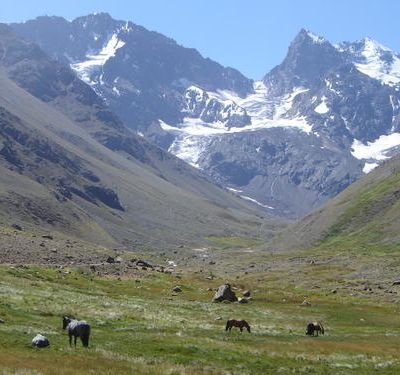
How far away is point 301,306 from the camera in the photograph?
295 ft

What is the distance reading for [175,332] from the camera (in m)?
53.1

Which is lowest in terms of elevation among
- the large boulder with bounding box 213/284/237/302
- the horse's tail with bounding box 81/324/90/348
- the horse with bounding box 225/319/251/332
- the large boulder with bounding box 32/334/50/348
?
the large boulder with bounding box 213/284/237/302

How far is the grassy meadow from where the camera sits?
37.3 meters

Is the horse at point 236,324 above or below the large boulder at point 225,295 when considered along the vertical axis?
above

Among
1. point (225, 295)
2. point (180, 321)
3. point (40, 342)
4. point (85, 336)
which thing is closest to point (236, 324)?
point (180, 321)

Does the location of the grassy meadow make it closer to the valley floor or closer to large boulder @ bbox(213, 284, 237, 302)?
the valley floor

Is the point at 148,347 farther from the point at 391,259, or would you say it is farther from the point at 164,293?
the point at 391,259

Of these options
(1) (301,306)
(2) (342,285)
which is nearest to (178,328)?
(1) (301,306)

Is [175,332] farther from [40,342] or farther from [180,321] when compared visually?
[40,342]

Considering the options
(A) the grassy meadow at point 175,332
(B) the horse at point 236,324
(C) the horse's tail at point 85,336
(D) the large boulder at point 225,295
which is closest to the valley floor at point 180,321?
(A) the grassy meadow at point 175,332

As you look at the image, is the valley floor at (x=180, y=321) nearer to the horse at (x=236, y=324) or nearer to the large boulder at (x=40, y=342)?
the large boulder at (x=40, y=342)

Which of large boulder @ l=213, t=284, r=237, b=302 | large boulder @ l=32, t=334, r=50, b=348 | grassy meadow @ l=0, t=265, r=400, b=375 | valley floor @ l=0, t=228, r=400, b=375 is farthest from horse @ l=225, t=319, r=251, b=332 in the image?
large boulder @ l=213, t=284, r=237, b=302

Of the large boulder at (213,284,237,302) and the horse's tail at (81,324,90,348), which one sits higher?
the horse's tail at (81,324,90,348)

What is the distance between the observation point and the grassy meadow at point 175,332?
3728 cm
